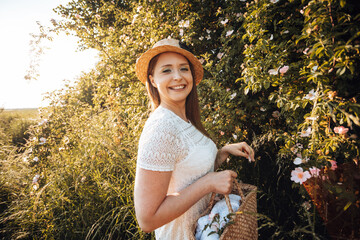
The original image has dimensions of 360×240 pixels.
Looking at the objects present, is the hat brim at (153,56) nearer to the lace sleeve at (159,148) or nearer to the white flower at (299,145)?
the lace sleeve at (159,148)

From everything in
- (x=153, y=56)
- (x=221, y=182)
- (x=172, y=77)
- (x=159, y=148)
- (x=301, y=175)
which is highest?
(x=153, y=56)

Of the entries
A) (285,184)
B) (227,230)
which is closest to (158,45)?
(227,230)

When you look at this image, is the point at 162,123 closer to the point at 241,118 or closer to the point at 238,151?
the point at 238,151

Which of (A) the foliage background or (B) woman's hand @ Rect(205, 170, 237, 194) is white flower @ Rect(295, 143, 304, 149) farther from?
(B) woman's hand @ Rect(205, 170, 237, 194)

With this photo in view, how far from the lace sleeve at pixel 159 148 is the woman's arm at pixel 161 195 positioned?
0.13 feet

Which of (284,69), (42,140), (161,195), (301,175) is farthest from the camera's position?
(42,140)

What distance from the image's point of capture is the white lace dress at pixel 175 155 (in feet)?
3.55

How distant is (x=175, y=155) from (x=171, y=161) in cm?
5

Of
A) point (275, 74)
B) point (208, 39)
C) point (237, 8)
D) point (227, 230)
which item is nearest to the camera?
point (227, 230)

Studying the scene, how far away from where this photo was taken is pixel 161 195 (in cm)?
107

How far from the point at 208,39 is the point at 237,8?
587 mm

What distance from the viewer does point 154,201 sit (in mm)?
1035

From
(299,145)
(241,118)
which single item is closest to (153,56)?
(241,118)

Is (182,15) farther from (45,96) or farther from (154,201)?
(45,96)
